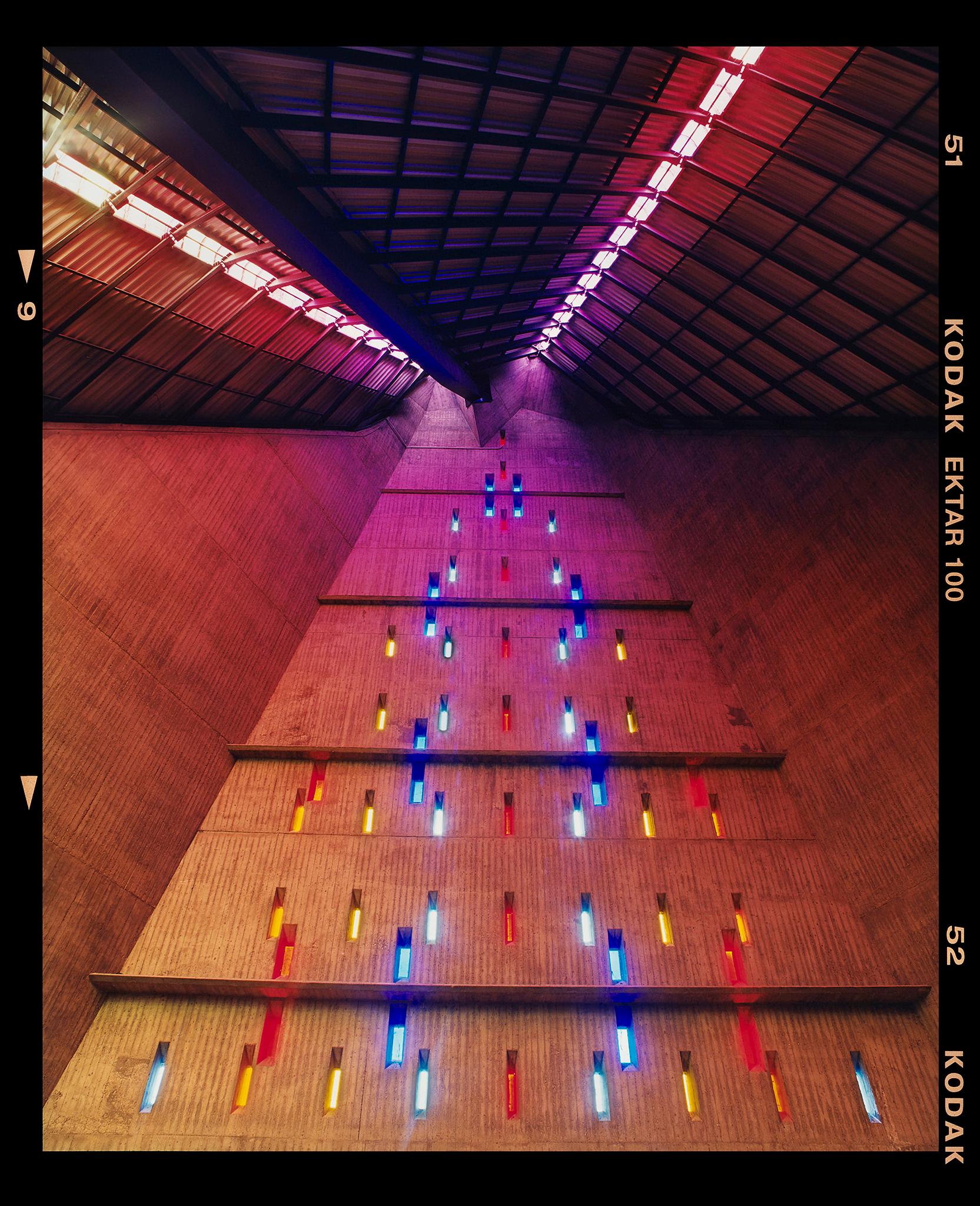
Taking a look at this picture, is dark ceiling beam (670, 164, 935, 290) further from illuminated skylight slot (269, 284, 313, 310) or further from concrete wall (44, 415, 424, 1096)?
concrete wall (44, 415, 424, 1096)

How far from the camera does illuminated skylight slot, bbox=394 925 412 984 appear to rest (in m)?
11.0

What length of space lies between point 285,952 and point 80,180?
13.1 meters

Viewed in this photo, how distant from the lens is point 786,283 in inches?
496

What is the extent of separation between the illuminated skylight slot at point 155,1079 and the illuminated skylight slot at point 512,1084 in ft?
19.0

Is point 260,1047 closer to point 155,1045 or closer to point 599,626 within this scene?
point 155,1045

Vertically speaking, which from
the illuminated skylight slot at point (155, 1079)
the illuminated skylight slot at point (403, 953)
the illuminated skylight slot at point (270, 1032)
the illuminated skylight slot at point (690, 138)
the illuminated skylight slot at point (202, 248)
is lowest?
the illuminated skylight slot at point (155, 1079)

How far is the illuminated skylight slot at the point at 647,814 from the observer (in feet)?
42.5

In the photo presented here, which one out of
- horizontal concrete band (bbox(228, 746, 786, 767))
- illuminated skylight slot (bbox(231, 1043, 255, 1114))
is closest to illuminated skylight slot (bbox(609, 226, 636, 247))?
horizontal concrete band (bbox(228, 746, 786, 767))

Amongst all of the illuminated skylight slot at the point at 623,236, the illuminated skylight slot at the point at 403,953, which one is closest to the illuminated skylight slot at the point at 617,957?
the illuminated skylight slot at the point at 403,953

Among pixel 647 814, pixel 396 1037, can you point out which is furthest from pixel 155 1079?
pixel 647 814

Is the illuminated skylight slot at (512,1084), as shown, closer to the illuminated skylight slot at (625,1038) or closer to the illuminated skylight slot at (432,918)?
the illuminated skylight slot at (625,1038)

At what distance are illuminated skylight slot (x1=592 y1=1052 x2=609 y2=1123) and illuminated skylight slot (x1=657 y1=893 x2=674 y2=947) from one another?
7.30ft
